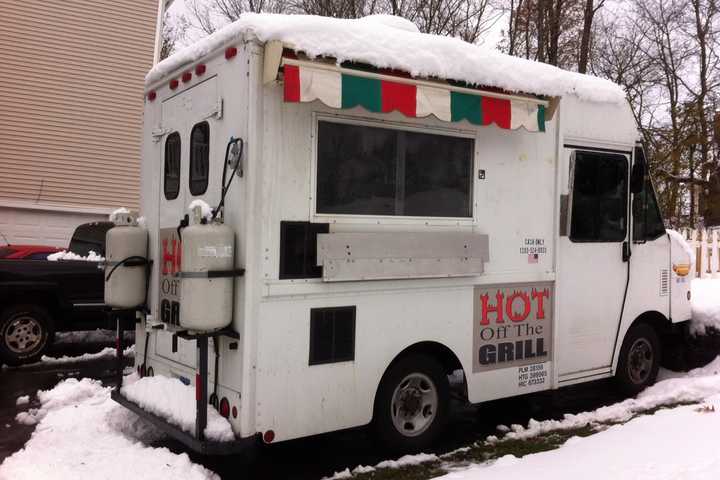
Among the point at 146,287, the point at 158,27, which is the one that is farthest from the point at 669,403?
the point at 158,27

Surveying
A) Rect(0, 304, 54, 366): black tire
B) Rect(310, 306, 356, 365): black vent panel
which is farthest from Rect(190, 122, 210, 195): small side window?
Rect(0, 304, 54, 366): black tire

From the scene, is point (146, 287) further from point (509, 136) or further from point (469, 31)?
point (469, 31)

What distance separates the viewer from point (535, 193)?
18.3 feet

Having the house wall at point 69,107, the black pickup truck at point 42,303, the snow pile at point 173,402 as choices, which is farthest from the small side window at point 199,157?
the house wall at point 69,107

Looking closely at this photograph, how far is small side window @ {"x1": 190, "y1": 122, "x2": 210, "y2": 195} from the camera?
4.65 meters

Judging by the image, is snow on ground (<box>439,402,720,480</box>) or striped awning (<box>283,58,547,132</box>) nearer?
snow on ground (<box>439,402,720,480</box>)

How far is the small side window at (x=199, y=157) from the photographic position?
15.3 feet

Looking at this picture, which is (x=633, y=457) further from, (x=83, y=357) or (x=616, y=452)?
(x=83, y=357)

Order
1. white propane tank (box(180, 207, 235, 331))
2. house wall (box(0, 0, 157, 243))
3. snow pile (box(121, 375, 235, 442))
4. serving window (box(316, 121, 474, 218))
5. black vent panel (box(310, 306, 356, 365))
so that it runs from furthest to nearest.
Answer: house wall (box(0, 0, 157, 243)) → serving window (box(316, 121, 474, 218)) → black vent panel (box(310, 306, 356, 365)) → snow pile (box(121, 375, 235, 442)) → white propane tank (box(180, 207, 235, 331))

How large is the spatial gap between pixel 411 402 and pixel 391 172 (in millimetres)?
1738

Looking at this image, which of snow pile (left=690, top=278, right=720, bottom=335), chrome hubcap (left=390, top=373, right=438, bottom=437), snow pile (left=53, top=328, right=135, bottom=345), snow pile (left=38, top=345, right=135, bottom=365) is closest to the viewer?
chrome hubcap (left=390, top=373, right=438, bottom=437)

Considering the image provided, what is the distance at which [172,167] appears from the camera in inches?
204

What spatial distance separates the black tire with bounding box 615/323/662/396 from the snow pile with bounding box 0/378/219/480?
4153 millimetres

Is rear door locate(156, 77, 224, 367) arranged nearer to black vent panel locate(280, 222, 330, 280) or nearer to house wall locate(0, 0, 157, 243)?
black vent panel locate(280, 222, 330, 280)
